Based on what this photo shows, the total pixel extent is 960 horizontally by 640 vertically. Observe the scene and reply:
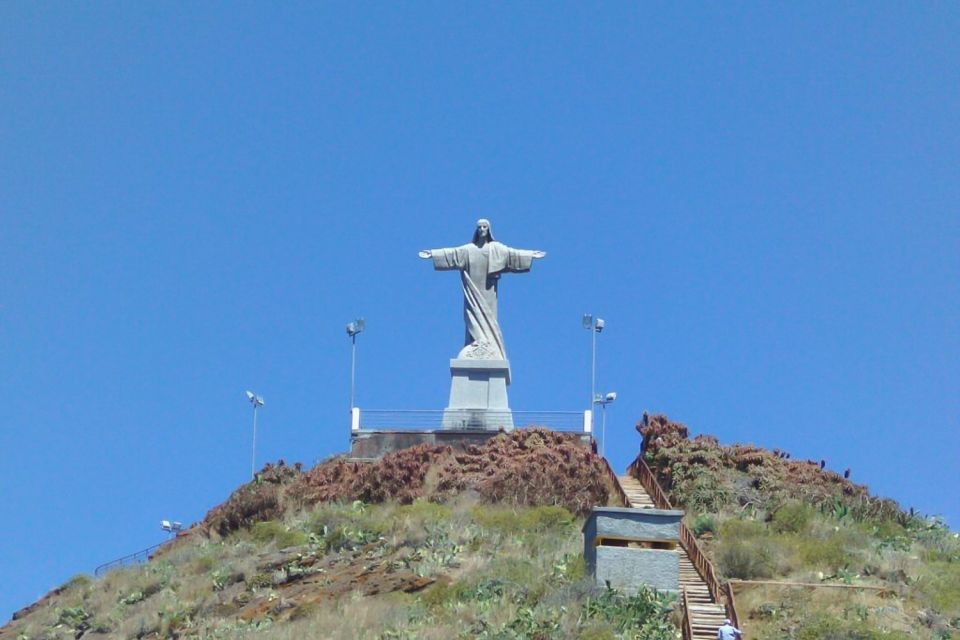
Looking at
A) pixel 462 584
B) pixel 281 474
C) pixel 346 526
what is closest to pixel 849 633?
pixel 462 584

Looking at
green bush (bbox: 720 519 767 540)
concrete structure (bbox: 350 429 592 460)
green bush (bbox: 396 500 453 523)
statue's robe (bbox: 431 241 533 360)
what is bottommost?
green bush (bbox: 720 519 767 540)

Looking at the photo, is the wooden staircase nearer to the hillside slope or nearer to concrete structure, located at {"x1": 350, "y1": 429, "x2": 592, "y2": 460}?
the hillside slope

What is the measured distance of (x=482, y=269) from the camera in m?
43.3

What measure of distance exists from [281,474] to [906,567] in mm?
16136

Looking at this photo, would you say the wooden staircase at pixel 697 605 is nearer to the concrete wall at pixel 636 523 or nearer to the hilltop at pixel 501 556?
the hilltop at pixel 501 556

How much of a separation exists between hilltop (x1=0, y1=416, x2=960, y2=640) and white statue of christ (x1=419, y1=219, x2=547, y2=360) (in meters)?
4.33

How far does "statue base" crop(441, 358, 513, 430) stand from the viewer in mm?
40938

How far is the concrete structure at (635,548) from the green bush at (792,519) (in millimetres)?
6408

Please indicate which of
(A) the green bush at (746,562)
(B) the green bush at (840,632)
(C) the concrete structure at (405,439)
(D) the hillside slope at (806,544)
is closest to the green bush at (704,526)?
(D) the hillside slope at (806,544)

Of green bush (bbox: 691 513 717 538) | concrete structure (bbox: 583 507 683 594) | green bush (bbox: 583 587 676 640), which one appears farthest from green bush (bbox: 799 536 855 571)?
green bush (bbox: 583 587 676 640)

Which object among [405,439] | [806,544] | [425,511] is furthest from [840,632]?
[405,439]

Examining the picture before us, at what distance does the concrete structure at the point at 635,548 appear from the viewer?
26.0 m

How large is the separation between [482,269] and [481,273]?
11 cm

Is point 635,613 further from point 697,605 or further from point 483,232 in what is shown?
point 483,232
